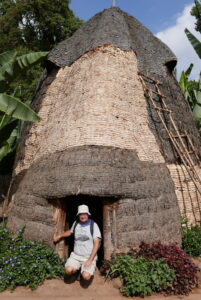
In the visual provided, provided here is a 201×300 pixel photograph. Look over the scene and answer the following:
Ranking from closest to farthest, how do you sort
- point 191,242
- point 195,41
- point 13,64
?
point 191,242 < point 13,64 < point 195,41

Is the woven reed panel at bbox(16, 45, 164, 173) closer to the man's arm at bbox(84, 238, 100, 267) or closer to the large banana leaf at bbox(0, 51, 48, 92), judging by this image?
the large banana leaf at bbox(0, 51, 48, 92)

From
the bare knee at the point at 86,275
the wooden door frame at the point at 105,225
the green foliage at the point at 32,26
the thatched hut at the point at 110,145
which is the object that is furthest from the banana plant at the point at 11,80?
the green foliage at the point at 32,26

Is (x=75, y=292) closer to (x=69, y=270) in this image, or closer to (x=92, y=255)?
(x=69, y=270)

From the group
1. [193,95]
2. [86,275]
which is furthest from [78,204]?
[193,95]

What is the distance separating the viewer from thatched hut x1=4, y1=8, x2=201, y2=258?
18.3 feet

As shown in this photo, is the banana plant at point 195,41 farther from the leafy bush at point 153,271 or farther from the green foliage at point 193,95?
the leafy bush at point 153,271

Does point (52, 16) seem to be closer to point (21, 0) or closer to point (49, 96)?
point (21, 0)

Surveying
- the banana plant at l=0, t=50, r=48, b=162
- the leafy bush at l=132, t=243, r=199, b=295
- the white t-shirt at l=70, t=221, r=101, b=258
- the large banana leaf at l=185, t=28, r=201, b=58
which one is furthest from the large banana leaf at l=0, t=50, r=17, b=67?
the leafy bush at l=132, t=243, r=199, b=295

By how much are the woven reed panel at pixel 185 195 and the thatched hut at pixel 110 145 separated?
3cm

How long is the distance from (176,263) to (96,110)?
3.75 m

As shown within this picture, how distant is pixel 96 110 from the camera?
21.5 ft

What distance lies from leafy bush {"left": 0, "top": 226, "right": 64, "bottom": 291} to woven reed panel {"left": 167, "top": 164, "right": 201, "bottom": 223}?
11.5 ft

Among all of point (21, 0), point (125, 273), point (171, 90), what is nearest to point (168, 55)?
point (171, 90)

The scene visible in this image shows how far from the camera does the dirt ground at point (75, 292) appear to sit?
472cm
